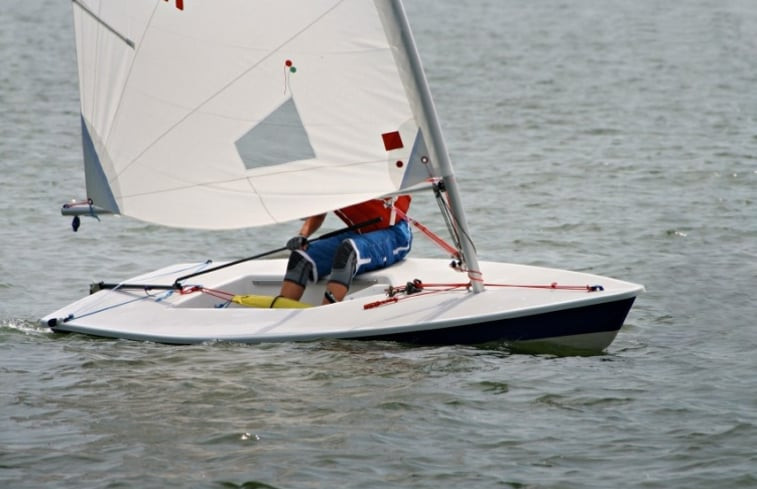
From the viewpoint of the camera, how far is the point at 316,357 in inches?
343

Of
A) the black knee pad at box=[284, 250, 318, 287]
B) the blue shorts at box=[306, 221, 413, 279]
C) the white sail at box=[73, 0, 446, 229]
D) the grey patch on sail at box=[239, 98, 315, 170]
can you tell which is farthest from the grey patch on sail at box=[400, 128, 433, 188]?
the black knee pad at box=[284, 250, 318, 287]

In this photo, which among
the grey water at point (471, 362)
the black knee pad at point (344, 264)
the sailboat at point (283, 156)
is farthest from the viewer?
the black knee pad at point (344, 264)

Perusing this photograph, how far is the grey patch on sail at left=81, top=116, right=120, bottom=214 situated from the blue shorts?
Result: 1360mm

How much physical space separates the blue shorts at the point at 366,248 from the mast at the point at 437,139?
705 mm

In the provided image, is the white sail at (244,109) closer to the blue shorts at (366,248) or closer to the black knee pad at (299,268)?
the black knee pad at (299,268)

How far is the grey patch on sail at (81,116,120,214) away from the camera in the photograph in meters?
9.38

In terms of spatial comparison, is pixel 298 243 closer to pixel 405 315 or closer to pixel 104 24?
pixel 405 315

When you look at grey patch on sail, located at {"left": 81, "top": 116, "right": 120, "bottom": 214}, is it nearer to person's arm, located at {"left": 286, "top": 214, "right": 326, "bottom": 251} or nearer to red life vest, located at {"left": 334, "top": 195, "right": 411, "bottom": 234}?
person's arm, located at {"left": 286, "top": 214, "right": 326, "bottom": 251}

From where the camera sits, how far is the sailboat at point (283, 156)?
8.70 m

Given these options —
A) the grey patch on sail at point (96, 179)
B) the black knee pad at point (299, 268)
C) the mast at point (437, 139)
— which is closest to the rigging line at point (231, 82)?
the grey patch on sail at point (96, 179)

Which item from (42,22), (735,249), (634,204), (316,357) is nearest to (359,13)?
(316,357)

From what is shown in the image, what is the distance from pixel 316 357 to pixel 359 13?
7.00 feet

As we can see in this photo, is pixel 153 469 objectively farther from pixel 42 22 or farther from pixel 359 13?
pixel 42 22

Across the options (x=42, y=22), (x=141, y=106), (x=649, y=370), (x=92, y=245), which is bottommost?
(x=649, y=370)
